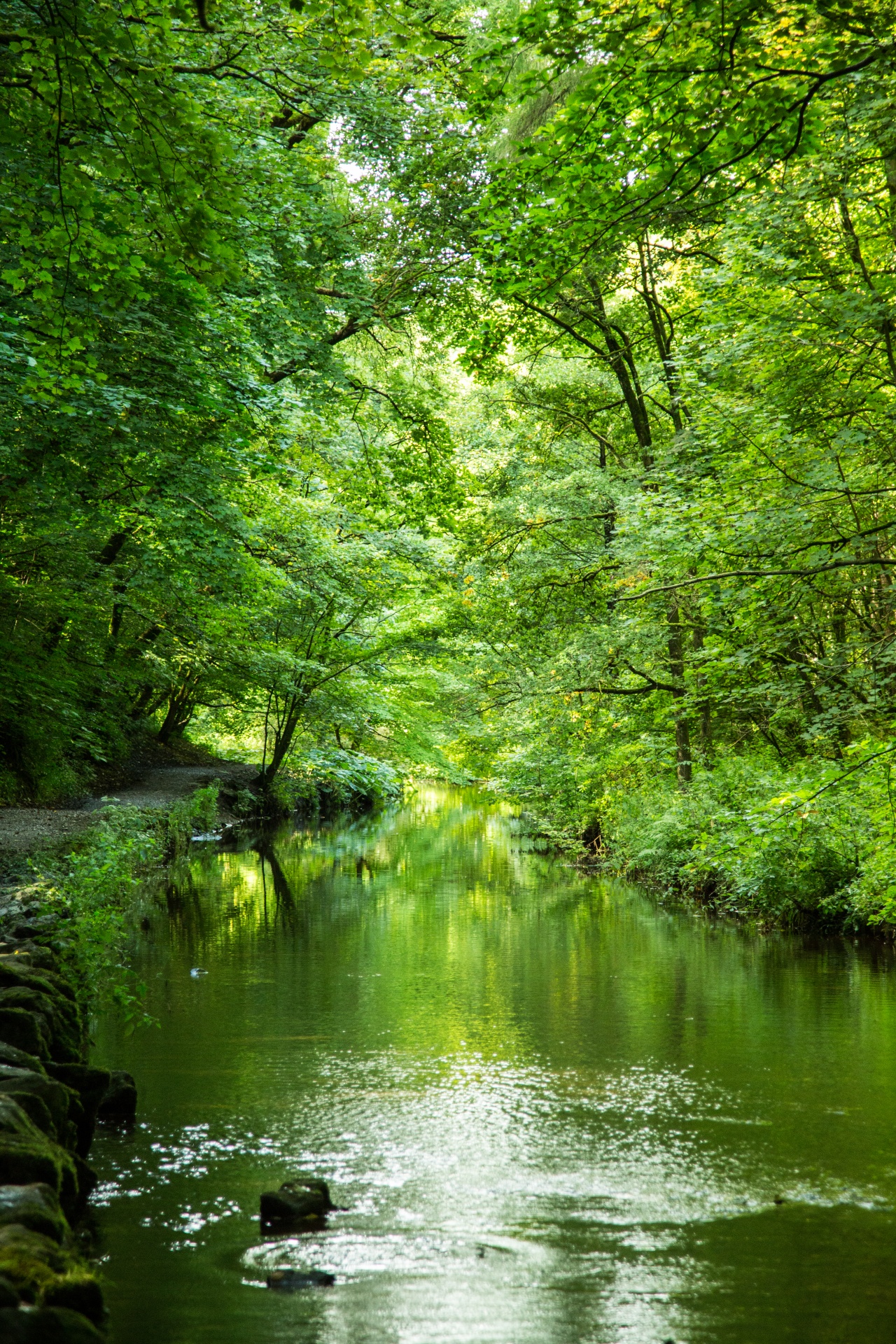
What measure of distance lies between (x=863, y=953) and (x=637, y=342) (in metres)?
11.8

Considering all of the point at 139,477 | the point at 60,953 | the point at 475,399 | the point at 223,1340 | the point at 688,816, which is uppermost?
the point at 475,399

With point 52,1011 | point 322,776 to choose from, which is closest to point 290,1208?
point 52,1011

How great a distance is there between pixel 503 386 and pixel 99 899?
47.9ft

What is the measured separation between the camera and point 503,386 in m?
20.4

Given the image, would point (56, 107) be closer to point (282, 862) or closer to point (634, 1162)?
point (634, 1162)

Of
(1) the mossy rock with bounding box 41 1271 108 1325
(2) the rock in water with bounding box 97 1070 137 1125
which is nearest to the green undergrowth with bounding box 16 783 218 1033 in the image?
(2) the rock in water with bounding box 97 1070 137 1125

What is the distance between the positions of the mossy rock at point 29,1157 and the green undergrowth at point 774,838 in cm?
571

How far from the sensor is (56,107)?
584cm

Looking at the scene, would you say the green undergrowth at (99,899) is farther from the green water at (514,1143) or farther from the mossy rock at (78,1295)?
the mossy rock at (78,1295)

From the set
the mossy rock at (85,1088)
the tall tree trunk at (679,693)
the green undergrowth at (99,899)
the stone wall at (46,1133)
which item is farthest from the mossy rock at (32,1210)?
the tall tree trunk at (679,693)

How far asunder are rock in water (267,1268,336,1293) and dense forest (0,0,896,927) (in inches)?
199

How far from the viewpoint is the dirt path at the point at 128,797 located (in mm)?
12102

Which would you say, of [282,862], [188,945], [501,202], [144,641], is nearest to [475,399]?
[144,641]

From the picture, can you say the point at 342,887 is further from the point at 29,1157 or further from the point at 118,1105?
the point at 29,1157
